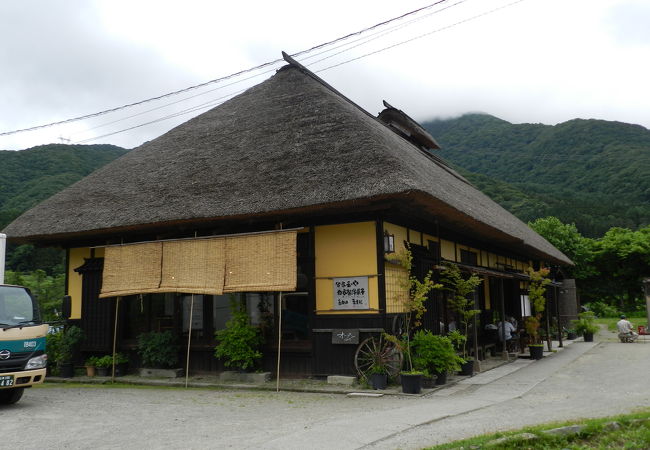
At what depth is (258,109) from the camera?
15297mm

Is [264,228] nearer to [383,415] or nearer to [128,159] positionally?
[383,415]

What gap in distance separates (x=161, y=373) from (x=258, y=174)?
511 centimetres

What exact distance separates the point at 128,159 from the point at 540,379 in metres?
12.5

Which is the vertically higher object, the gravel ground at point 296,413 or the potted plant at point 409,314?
the potted plant at point 409,314

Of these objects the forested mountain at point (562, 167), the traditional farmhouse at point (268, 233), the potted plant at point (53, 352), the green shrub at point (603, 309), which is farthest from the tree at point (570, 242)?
the potted plant at point (53, 352)

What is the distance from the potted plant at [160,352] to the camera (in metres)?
12.4

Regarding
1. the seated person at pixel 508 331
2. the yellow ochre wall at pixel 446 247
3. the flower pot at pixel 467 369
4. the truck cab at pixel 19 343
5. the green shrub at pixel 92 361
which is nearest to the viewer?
the truck cab at pixel 19 343

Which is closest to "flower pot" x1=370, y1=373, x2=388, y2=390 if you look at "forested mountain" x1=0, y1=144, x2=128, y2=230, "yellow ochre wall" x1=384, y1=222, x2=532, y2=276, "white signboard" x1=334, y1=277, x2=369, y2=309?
"white signboard" x1=334, y1=277, x2=369, y2=309

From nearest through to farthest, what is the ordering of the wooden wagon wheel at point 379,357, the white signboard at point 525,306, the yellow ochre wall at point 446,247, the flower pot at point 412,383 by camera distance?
the flower pot at point 412,383, the wooden wagon wheel at point 379,357, the yellow ochre wall at point 446,247, the white signboard at point 525,306

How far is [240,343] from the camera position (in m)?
11.3

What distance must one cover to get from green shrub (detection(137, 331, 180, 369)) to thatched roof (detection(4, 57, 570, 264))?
2642mm

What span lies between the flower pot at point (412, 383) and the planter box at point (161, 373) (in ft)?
18.0

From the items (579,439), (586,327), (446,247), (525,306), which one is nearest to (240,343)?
(446,247)

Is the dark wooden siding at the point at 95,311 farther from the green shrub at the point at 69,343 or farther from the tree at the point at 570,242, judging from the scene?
the tree at the point at 570,242
